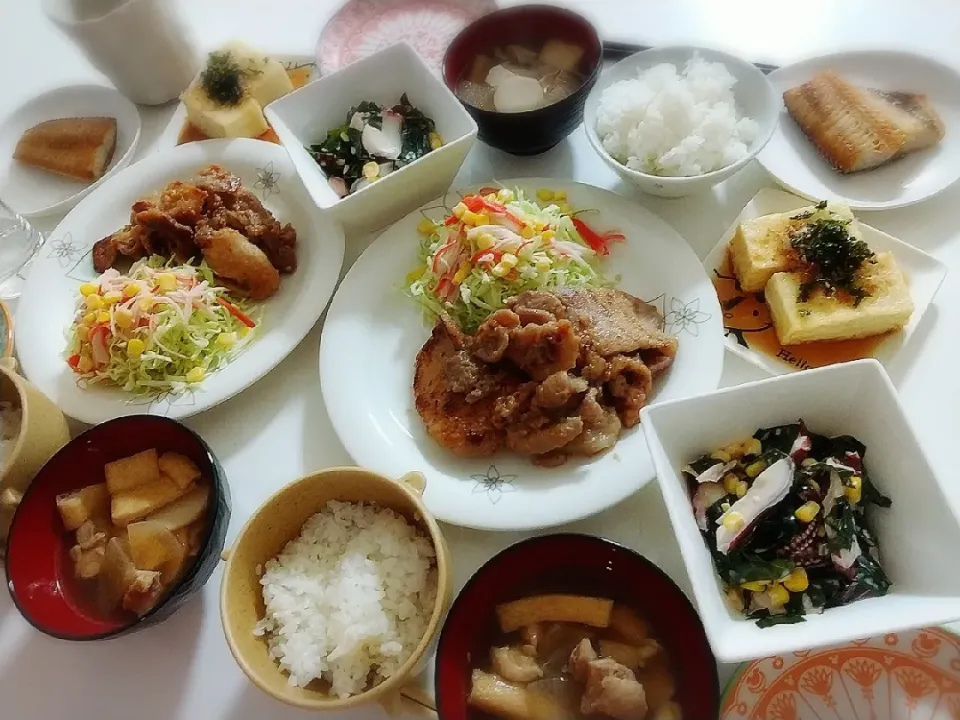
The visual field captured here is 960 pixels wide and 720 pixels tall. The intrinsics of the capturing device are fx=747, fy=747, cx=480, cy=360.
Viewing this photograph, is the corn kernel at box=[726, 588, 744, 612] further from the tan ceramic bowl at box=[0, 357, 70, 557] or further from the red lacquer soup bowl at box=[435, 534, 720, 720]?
the tan ceramic bowl at box=[0, 357, 70, 557]

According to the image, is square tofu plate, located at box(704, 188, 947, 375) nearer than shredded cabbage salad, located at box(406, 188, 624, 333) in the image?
Yes

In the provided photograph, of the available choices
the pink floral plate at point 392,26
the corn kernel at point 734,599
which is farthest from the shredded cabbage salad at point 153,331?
the corn kernel at point 734,599

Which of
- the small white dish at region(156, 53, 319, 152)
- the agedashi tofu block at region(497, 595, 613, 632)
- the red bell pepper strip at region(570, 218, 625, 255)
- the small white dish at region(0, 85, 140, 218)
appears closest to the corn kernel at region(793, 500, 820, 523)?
the agedashi tofu block at region(497, 595, 613, 632)

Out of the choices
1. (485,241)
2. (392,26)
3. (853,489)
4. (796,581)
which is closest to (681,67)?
(485,241)

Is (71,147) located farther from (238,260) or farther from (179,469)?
(179,469)

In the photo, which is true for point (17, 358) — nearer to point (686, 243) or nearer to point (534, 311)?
point (534, 311)

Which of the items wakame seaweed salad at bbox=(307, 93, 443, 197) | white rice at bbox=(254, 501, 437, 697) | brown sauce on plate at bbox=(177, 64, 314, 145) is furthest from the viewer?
brown sauce on plate at bbox=(177, 64, 314, 145)
